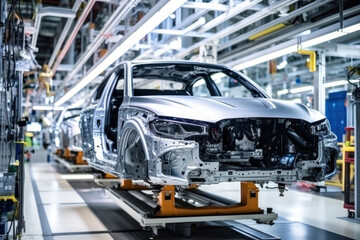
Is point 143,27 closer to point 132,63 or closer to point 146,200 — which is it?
point 132,63

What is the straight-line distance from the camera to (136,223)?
530cm

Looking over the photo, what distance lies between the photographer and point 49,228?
4941 millimetres

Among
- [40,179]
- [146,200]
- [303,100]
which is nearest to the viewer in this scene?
[146,200]

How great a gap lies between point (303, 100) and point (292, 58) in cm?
365

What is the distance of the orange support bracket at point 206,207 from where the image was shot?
4191mm

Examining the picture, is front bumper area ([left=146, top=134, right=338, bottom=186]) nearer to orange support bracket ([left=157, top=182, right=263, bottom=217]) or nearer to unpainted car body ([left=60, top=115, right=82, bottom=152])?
orange support bracket ([left=157, top=182, right=263, bottom=217])

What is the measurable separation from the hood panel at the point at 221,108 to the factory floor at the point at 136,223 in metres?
1.39

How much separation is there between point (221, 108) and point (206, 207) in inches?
42.5

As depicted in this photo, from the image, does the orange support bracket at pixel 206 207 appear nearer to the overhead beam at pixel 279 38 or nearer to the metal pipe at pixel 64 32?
the overhead beam at pixel 279 38

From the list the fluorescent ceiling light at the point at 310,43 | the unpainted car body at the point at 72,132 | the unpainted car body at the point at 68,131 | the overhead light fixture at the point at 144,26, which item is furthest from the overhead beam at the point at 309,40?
the unpainted car body at the point at 68,131

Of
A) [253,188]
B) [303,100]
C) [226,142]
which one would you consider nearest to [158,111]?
[226,142]

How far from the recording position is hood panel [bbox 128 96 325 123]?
374 cm

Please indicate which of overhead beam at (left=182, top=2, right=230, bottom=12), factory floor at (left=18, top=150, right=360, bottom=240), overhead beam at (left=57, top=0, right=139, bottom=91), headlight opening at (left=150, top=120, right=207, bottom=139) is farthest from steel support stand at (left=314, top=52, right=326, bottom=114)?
headlight opening at (left=150, top=120, right=207, bottom=139)

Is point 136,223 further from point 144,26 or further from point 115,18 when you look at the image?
point 115,18
